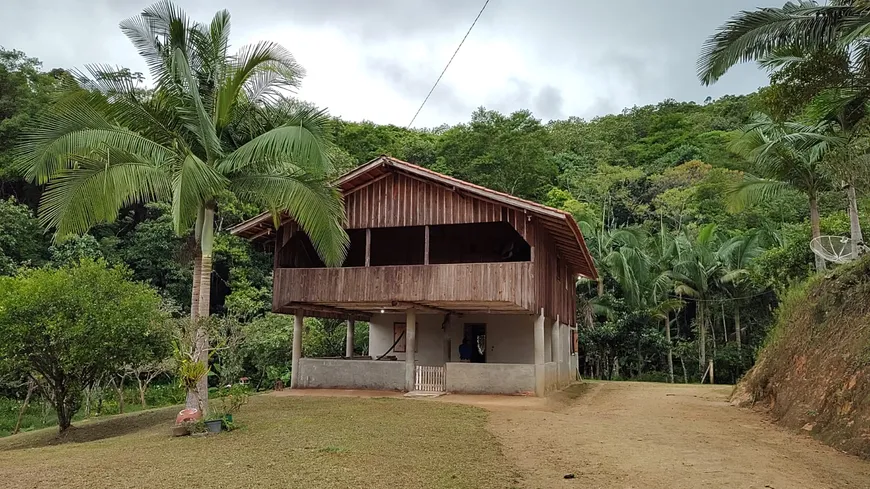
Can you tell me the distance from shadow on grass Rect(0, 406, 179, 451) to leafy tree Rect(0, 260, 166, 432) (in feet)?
1.53

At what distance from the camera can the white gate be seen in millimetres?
16250

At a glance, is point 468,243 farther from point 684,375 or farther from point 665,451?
point 684,375

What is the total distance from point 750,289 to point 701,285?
2423 mm

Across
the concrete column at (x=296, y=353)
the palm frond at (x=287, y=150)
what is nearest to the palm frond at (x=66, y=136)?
the palm frond at (x=287, y=150)

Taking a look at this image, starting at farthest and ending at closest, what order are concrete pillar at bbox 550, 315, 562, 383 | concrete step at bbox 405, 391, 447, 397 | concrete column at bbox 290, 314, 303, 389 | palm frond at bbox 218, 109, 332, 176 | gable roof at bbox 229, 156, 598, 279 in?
concrete pillar at bbox 550, 315, 562, 383, concrete column at bbox 290, 314, 303, 389, concrete step at bbox 405, 391, 447, 397, gable roof at bbox 229, 156, 598, 279, palm frond at bbox 218, 109, 332, 176

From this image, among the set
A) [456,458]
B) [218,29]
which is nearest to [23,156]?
[218,29]

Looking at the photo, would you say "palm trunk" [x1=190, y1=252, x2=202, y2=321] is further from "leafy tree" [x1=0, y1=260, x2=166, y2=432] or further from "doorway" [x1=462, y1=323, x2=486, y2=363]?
"doorway" [x1=462, y1=323, x2=486, y2=363]

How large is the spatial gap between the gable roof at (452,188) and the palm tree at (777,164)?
19.0 ft

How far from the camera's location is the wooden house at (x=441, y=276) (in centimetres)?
1543

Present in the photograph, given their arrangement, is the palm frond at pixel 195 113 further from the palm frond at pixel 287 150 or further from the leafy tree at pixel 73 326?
the leafy tree at pixel 73 326

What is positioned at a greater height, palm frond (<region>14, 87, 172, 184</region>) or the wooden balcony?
palm frond (<region>14, 87, 172, 184</region>)

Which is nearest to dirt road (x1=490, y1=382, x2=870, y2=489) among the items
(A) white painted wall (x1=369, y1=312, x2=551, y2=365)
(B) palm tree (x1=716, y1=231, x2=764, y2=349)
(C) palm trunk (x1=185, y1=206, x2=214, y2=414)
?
(C) palm trunk (x1=185, y1=206, x2=214, y2=414)

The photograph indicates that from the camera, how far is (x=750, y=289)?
27.7 m

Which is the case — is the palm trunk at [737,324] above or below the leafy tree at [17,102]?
below
